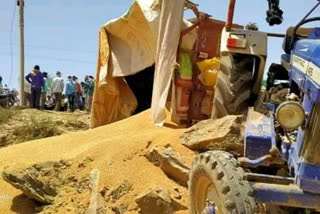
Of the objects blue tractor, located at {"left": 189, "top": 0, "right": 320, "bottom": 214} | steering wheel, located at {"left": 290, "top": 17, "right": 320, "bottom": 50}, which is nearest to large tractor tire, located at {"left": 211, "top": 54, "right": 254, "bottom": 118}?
steering wheel, located at {"left": 290, "top": 17, "right": 320, "bottom": 50}

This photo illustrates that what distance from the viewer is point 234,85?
237 inches

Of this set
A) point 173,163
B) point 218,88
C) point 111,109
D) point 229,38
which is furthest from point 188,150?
point 111,109

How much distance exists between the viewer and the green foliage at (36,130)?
1145cm

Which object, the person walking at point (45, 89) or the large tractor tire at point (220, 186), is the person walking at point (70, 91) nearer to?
the person walking at point (45, 89)

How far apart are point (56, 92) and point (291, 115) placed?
14.1 metres

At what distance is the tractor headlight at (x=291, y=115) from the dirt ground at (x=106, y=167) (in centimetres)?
191

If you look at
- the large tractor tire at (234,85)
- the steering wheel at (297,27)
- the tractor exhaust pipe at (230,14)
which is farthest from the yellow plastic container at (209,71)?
the steering wheel at (297,27)

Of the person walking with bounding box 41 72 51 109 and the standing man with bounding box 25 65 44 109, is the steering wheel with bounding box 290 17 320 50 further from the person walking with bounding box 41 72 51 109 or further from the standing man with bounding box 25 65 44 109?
the person walking with bounding box 41 72 51 109

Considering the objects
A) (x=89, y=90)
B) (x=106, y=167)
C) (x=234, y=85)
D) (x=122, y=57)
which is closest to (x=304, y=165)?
(x=234, y=85)

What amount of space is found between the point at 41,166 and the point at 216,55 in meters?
3.20

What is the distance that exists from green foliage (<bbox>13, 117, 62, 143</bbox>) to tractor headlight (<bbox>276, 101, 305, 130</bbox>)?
8666 mm

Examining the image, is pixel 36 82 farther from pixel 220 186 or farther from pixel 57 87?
pixel 220 186

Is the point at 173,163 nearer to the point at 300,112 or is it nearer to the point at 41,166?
the point at 41,166


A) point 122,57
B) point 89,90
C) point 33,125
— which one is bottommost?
point 89,90
